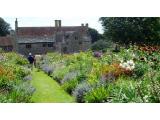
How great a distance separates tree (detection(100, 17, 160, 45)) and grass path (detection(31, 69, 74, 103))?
Result: 201 centimetres

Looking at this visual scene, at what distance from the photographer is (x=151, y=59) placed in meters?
11.0

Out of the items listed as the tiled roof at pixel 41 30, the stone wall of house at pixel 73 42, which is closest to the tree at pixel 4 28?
the tiled roof at pixel 41 30

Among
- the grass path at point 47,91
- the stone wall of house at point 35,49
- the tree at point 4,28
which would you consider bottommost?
the grass path at point 47,91

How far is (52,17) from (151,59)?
2.76 meters

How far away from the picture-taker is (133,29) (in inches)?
466

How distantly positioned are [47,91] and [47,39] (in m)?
1.29

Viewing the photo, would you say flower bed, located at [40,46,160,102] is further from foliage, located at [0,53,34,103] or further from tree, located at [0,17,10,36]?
tree, located at [0,17,10,36]

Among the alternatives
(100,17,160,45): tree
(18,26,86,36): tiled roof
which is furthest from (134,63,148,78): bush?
(18,26,86,36): tiled roof

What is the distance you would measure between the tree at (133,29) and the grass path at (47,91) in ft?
6.58

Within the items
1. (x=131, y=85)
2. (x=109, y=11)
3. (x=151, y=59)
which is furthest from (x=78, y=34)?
(x=131, y=85)

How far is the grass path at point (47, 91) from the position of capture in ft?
31.0

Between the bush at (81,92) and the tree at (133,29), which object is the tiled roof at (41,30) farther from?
the bush at (81,92)

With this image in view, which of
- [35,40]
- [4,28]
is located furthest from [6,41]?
[35,40]

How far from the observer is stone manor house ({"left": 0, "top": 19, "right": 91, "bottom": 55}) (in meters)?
10.5
